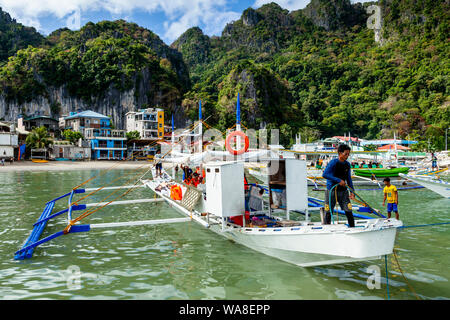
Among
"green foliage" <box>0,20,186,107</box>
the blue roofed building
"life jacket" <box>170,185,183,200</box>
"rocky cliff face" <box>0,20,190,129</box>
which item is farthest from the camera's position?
"green foliage" <box>0,20,186,107</box>

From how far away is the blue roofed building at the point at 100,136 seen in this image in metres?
67.6

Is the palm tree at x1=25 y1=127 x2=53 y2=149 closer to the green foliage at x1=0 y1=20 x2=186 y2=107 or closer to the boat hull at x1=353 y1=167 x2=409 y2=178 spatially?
the green foliage at x1=0 y1=20 x2=186 y2=107

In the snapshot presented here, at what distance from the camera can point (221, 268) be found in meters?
7.35

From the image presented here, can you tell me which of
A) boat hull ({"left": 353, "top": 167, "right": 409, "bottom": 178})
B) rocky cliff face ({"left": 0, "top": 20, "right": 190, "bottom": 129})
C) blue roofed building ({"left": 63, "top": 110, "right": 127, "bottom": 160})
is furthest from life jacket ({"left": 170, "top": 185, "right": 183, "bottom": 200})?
rocky cliff face ({"left": 0, "top": 20, "right": 190, "bottom": 129})

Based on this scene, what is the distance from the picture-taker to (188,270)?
7227 mm

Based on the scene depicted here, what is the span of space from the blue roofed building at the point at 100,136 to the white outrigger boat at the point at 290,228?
63.4 metres

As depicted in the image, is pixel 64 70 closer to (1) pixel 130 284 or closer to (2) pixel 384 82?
→ (1) pixel 130 284

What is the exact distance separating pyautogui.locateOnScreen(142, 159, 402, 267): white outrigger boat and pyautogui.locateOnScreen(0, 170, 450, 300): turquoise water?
0.60 meters

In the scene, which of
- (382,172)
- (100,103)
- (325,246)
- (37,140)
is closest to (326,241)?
(325,246)

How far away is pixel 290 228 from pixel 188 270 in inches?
107

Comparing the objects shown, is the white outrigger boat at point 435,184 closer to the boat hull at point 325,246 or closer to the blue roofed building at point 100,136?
the boat hull at point 325,246

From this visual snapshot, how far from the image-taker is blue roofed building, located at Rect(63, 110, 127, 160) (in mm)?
67625

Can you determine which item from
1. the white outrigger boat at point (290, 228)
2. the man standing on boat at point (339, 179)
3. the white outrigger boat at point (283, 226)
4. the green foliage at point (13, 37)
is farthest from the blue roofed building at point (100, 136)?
the man standing on boat at point (339, 179)

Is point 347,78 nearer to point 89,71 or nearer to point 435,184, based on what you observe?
point 89,71
